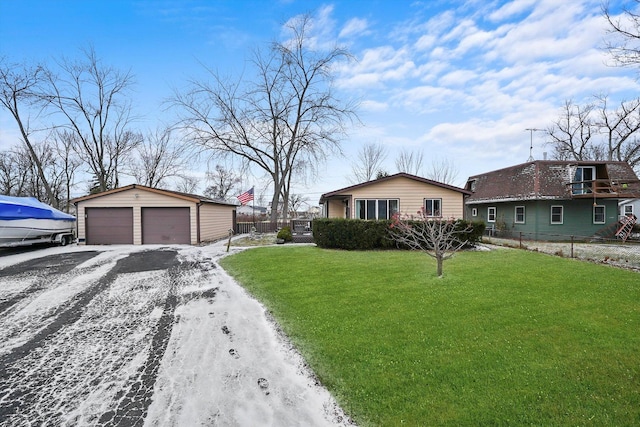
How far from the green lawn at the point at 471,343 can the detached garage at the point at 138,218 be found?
1015 cm

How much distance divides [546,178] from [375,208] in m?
11.8

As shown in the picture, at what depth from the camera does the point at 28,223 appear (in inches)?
495

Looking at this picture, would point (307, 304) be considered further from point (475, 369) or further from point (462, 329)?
point (475, 369)

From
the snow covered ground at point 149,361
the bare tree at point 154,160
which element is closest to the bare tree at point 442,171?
the bare tree at point 154,160

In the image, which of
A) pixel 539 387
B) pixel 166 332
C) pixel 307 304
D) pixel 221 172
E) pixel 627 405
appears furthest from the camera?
pixel 221 172

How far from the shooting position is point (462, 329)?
13.1 feet

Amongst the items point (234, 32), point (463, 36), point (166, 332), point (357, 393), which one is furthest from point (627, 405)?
point (234, 32)

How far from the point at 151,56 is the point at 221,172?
93.4 ft

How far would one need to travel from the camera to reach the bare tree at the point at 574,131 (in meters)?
27.9

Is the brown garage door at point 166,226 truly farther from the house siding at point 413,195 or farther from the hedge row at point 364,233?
the house siding at point 413,195

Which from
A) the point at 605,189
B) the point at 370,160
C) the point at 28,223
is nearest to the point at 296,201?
the point at 370,160

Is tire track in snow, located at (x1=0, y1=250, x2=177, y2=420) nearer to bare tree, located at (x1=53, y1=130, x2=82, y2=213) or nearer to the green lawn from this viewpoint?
the green lawn

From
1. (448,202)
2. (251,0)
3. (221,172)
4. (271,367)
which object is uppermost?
(251,0)

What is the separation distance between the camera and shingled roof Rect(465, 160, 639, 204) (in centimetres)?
1769
